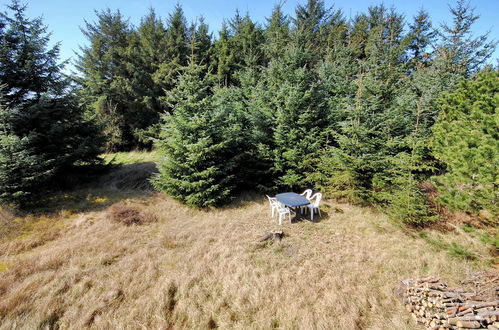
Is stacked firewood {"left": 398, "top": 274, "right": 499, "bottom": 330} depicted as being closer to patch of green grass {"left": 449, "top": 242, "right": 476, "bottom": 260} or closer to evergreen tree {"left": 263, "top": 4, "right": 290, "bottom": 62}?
patch of green grass {"left": 449, "top": 242, "right": 476, "bottom": 260}

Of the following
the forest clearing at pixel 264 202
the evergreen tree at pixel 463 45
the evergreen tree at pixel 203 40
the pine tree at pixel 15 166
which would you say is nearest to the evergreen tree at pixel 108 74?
the forest clearing at pixel 264 202

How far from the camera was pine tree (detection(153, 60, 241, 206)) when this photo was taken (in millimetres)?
8508

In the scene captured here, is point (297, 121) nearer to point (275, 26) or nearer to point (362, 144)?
point (362, 144)

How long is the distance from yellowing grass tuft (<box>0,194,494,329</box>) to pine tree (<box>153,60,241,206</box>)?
1744 mm

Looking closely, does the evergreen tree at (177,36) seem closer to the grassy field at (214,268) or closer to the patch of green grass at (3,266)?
the grassy field at (214,268)

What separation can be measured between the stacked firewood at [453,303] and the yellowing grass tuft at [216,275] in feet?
1.02

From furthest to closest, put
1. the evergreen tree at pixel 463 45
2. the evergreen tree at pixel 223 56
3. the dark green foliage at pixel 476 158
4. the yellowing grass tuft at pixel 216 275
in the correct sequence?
the evergreen tree at pixel 223 56 < the evergreen tree at pixel 463 45 < the dark green foliage at pixel 476 158 < the yellowing grass tuft at pixel 216 275

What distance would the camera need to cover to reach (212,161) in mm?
9125

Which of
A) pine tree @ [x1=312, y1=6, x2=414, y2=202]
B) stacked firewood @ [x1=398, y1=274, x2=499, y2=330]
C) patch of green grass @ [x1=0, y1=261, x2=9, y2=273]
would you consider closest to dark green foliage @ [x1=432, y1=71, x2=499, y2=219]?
stacked firewood @ [x1=398, y1=274, x2=499, y2=330]

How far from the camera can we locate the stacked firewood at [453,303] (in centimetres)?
335

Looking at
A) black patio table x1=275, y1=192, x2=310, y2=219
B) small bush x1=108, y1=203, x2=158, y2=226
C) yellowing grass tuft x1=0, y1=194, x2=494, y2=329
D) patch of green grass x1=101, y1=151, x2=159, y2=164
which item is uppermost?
patch of green grass x1=101, y1=151, x2=159, y2=164

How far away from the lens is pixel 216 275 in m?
4.86

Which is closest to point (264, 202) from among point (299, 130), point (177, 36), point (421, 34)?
point (299, 130)

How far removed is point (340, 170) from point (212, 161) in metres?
5.79
